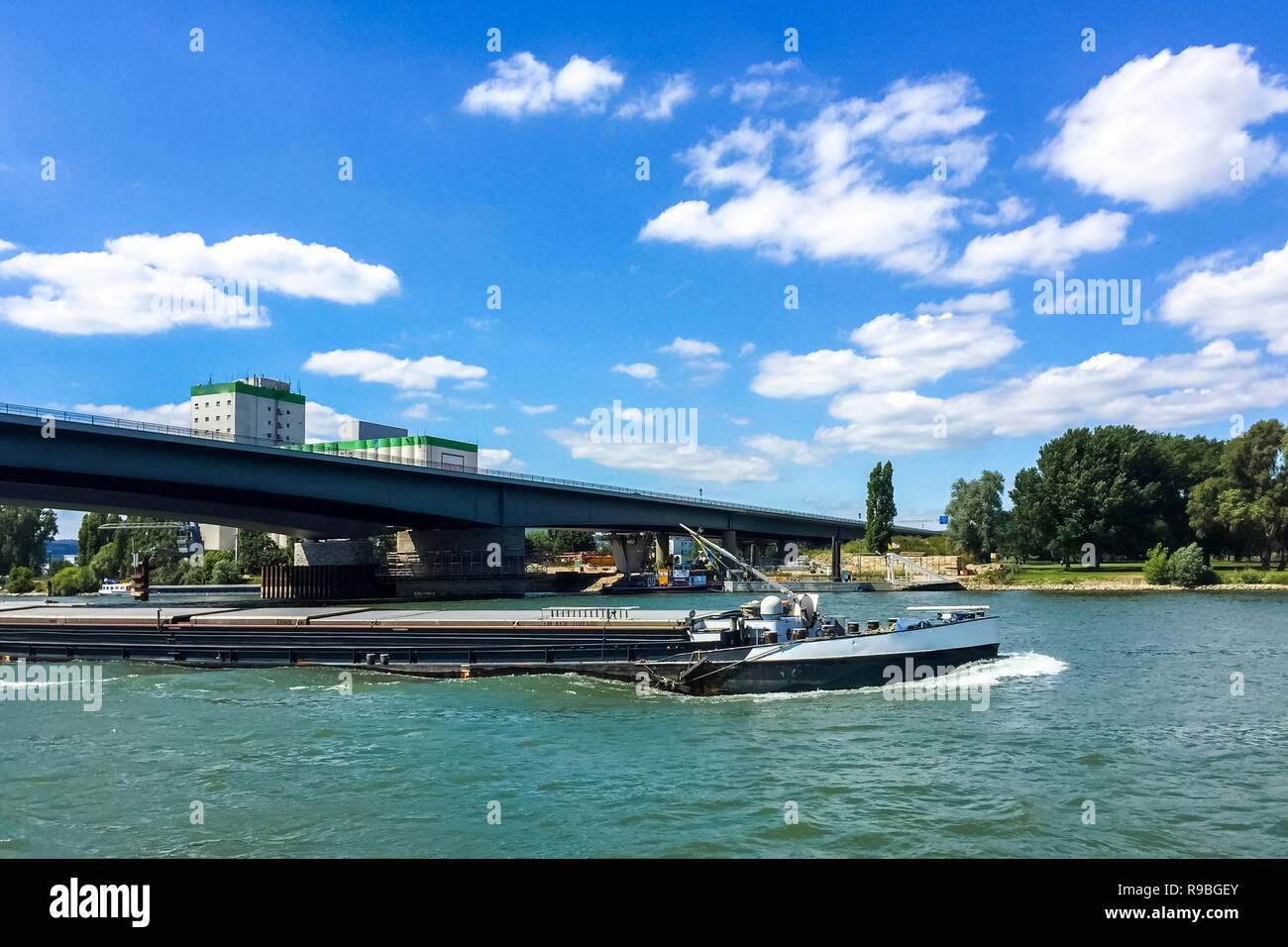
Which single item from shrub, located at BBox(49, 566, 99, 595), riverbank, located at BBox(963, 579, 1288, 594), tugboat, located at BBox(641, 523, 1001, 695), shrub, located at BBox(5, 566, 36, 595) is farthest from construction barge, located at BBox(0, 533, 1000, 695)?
shrub, located at BBox(49, 566, 99, 595)

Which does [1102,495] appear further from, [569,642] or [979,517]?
[569,642]

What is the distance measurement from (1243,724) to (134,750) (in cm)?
3256

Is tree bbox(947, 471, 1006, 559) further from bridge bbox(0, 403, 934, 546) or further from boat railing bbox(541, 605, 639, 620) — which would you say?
boat railing bbox(541, 605, 639, 620)

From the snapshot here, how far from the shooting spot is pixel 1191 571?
88188 millimetres

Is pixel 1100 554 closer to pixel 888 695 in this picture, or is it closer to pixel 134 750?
pixel 888 695

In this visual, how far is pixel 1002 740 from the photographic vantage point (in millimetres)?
23016

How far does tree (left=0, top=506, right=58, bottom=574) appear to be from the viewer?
6083 inches

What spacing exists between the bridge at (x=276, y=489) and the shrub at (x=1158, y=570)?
50.5 metres

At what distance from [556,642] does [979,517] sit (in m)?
106

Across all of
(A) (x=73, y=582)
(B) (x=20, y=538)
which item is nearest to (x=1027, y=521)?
(A) (x=73, y=582)

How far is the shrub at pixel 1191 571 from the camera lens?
289ft

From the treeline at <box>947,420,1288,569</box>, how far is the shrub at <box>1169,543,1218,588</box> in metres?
7.10

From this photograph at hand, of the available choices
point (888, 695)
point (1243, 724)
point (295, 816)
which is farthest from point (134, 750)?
point (1243, 724)

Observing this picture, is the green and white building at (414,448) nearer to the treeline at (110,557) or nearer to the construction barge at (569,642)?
the treeline at (110,557)
